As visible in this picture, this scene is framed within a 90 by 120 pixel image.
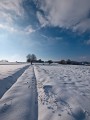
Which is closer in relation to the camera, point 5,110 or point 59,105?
point 5,110

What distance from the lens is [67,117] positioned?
445 cm

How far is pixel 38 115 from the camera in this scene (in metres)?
4.65

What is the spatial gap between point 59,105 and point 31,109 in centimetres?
116

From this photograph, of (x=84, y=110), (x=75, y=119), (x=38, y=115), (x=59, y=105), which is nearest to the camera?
(x=75, y=119)

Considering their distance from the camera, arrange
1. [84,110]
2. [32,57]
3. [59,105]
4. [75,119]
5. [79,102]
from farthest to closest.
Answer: [32,57]
[79,102]
[59,105]
[84,110]
[75,119]

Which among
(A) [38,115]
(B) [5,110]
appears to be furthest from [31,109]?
(B) [5,110]

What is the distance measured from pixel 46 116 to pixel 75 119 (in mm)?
905

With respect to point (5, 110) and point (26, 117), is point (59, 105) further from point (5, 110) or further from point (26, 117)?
point (5, 110)

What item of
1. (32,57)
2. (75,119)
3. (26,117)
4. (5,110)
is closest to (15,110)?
(5,110)

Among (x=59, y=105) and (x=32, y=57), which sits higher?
(x=32, y=57)

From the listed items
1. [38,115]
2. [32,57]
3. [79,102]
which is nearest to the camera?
[38,115]

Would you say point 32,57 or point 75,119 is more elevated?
point 32,57

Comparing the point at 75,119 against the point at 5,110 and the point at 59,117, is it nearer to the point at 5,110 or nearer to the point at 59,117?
the point at 59,117

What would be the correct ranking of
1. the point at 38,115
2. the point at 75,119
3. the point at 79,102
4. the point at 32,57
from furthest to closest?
the point at 32,57 < the point at 79,102 < the point at 38,115 < the point at 75,119
